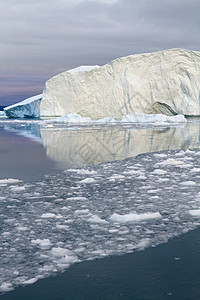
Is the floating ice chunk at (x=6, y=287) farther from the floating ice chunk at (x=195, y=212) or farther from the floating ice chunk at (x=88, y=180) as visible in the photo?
the floating ice chunk at (x=88, y=180)

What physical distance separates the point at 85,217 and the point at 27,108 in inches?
1479

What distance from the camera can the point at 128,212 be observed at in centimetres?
369

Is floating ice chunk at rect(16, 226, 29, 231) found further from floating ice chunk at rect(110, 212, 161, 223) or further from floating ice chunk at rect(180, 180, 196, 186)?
floating ice chunk at rect(180, 180, 196, 186)

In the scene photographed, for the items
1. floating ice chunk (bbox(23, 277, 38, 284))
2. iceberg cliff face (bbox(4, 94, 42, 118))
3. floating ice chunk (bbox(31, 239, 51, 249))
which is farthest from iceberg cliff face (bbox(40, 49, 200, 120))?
floating ice chunk (bbox(23, 277, 38, 284))

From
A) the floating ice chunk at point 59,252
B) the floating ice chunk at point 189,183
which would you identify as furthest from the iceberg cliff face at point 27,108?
the floating ice chunk at point 59,252

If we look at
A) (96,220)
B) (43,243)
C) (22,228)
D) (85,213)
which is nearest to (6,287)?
(43,243)

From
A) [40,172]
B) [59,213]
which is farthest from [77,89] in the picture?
[59,213]

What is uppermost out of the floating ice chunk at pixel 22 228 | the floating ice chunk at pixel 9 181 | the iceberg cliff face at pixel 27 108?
the floating ice chunk at pixel 22 228

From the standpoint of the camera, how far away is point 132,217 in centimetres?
346

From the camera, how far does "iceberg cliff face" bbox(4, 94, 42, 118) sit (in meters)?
38.9

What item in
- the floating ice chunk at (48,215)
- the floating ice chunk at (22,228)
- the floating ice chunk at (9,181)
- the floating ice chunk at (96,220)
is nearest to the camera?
the floating ice chunk at (22,228)

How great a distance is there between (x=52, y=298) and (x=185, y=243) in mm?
1226

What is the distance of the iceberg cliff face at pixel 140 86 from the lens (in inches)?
1280

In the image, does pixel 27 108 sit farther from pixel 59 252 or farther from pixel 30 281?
pixel 30 281
